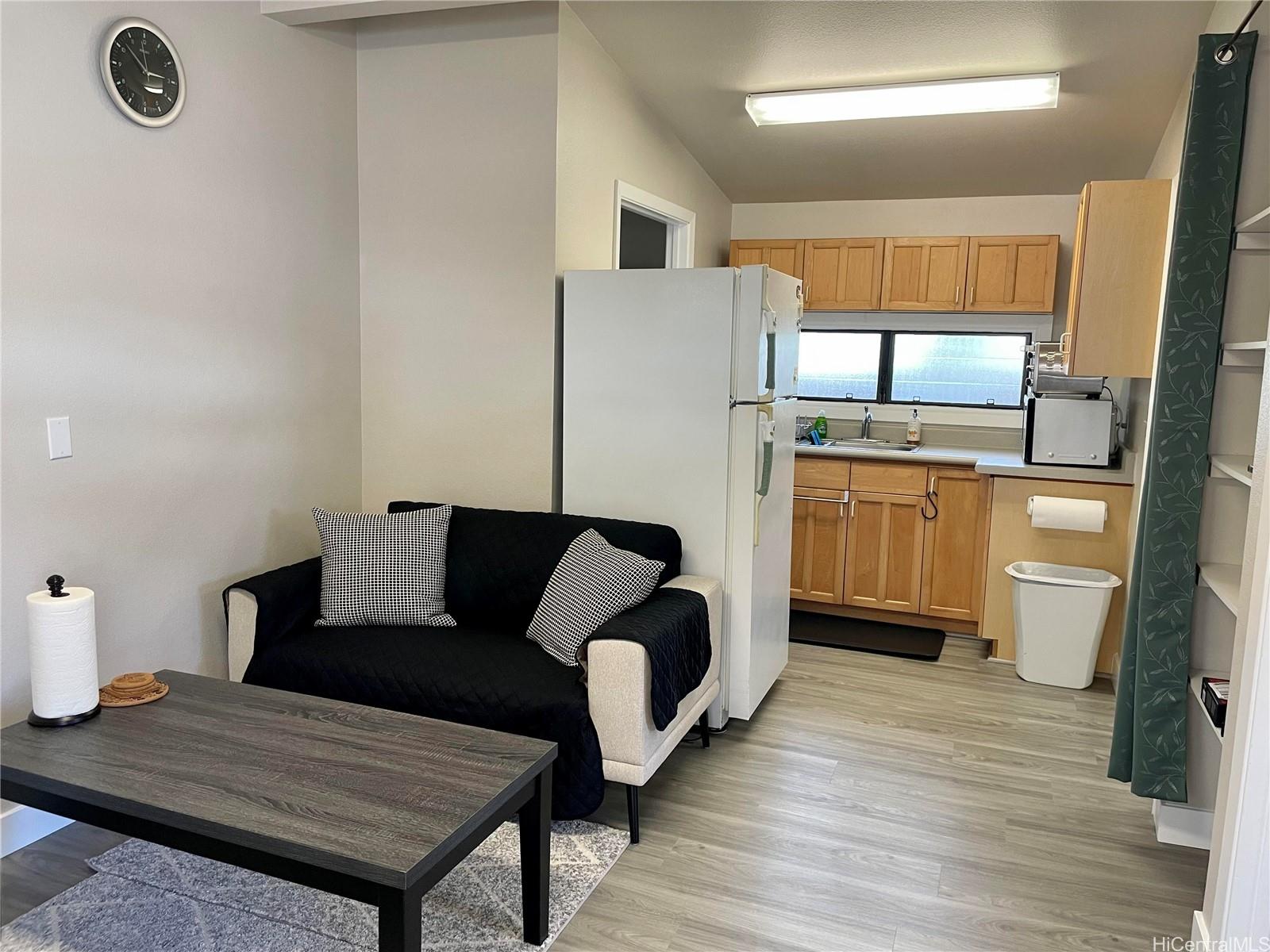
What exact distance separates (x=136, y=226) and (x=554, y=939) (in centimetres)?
236

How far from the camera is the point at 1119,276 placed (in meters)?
3.33

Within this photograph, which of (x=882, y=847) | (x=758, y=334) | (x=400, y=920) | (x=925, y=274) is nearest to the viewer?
(x=400, y=920)

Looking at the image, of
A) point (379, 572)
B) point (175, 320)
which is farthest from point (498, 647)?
point (175, 320)

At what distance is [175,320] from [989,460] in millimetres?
3594

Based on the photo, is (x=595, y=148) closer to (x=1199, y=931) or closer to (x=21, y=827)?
(x=21, y=827)

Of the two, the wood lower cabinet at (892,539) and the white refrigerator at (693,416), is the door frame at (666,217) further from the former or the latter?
the wood lower cabinet at (892,539)

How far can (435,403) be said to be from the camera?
3.75 m

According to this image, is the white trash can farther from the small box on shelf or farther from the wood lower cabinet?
the small box on shelf

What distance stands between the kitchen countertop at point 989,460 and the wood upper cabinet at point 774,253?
3.60 ft

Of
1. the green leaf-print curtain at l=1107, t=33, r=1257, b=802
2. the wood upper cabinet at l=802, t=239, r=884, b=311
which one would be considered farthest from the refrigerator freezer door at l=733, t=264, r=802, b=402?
the wood upper cabinet at l=802, t=239, r=884, b=311

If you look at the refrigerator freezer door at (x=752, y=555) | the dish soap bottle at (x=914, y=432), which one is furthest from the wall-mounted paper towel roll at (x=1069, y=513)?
the refrigerator freezer door at (x=752, y=555)

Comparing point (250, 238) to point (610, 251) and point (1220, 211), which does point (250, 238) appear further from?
point (1220, 211)

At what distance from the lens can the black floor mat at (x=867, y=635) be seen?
451cm

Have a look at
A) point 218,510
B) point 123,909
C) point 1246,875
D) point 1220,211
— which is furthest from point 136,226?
point 1246,875
